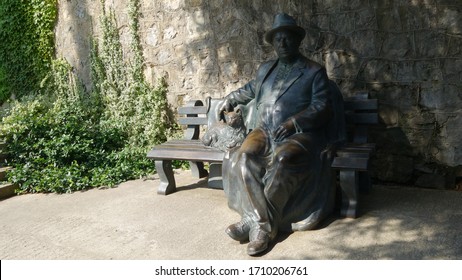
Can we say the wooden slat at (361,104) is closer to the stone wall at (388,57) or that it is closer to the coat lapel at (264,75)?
the stone wall at (388,57)

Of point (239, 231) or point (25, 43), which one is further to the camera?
point (25, 43)

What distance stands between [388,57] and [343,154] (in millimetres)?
1622

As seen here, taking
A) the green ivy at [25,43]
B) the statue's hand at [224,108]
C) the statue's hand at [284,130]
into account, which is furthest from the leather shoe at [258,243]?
the green ivy at [25,43]

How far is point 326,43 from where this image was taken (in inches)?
206

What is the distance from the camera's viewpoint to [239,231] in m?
3.51

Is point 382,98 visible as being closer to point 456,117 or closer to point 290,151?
point 456,117

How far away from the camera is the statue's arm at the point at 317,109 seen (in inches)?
152

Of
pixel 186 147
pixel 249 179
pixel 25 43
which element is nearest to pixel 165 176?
pixel 186 147

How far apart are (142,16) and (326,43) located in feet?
9.86

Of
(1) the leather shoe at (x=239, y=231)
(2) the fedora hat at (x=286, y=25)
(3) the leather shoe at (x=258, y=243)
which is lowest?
(3) the leather shoe at (x=258, y=243)

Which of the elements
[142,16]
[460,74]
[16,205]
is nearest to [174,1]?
[142,16]

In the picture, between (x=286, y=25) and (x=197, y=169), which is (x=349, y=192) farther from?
(x=197, y=169)

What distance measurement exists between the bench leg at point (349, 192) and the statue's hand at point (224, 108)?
1454 millimetres

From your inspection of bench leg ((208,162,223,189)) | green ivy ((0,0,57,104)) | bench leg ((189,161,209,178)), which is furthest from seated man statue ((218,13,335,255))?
green ivy ((0,0,57,104))
